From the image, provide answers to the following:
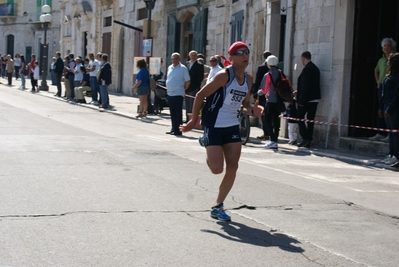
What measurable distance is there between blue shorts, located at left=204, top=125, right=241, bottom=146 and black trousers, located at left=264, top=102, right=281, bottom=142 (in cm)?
747

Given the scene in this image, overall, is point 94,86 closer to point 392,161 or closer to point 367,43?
point 367,43

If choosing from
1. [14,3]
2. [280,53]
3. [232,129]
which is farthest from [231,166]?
[14,3]

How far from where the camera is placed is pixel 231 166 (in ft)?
23.6

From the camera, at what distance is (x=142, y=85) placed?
20656mm

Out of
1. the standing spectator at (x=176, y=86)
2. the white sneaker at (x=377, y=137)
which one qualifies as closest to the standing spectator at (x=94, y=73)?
the standing spectator at (x=176, y=86)

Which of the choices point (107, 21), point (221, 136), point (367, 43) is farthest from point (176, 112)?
point (107, 21)

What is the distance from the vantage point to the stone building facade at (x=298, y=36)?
1521 cm

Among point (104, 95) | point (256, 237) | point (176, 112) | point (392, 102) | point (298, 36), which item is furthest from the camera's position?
point (104, 95)

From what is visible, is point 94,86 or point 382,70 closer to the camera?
point 382,70

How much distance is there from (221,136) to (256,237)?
120cm

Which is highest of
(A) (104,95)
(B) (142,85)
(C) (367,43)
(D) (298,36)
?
(D) (298,36)

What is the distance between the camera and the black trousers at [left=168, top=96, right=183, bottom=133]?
16578 mm

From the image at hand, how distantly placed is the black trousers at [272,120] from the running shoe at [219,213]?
760 centimetres

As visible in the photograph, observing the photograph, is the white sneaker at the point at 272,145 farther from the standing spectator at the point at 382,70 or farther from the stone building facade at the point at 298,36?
the standing spectator at the point at 382,70
